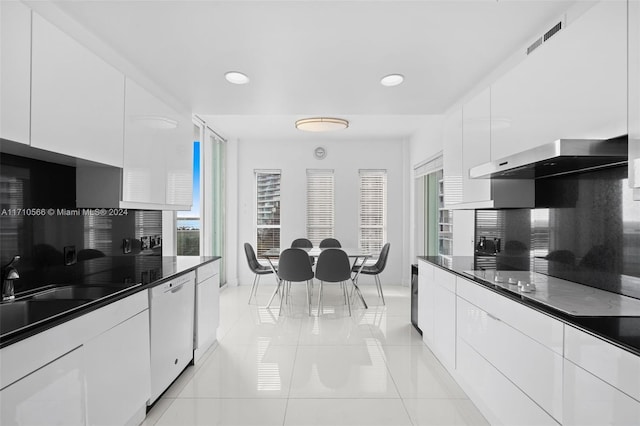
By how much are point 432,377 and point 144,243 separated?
2.74 metres

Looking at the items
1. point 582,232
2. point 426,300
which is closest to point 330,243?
point 426,300

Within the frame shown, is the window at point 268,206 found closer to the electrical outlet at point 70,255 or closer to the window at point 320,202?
the window at point 320,202

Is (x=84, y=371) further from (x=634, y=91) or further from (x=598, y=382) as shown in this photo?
(x=634, y=91)

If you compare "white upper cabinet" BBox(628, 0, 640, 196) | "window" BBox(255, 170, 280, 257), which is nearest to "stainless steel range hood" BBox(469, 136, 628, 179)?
"white upper cabinet" BBox(628, 0, 640, 196)

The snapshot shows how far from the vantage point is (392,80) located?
270 centimetres

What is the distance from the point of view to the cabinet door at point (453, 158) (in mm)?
3049

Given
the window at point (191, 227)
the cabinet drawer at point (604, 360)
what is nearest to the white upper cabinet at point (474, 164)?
the cabinet drawer at point (604, 360)

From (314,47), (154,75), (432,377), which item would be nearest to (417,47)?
(314,47)

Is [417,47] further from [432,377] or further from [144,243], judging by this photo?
[144,243]

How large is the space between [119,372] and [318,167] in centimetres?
489

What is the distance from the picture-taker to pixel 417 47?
7.25ft

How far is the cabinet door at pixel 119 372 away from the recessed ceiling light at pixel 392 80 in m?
2.39

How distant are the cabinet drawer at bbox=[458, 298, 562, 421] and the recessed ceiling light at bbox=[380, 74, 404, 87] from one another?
1776 mm

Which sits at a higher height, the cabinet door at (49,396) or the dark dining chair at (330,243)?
the dark dining chair at (330,243)
